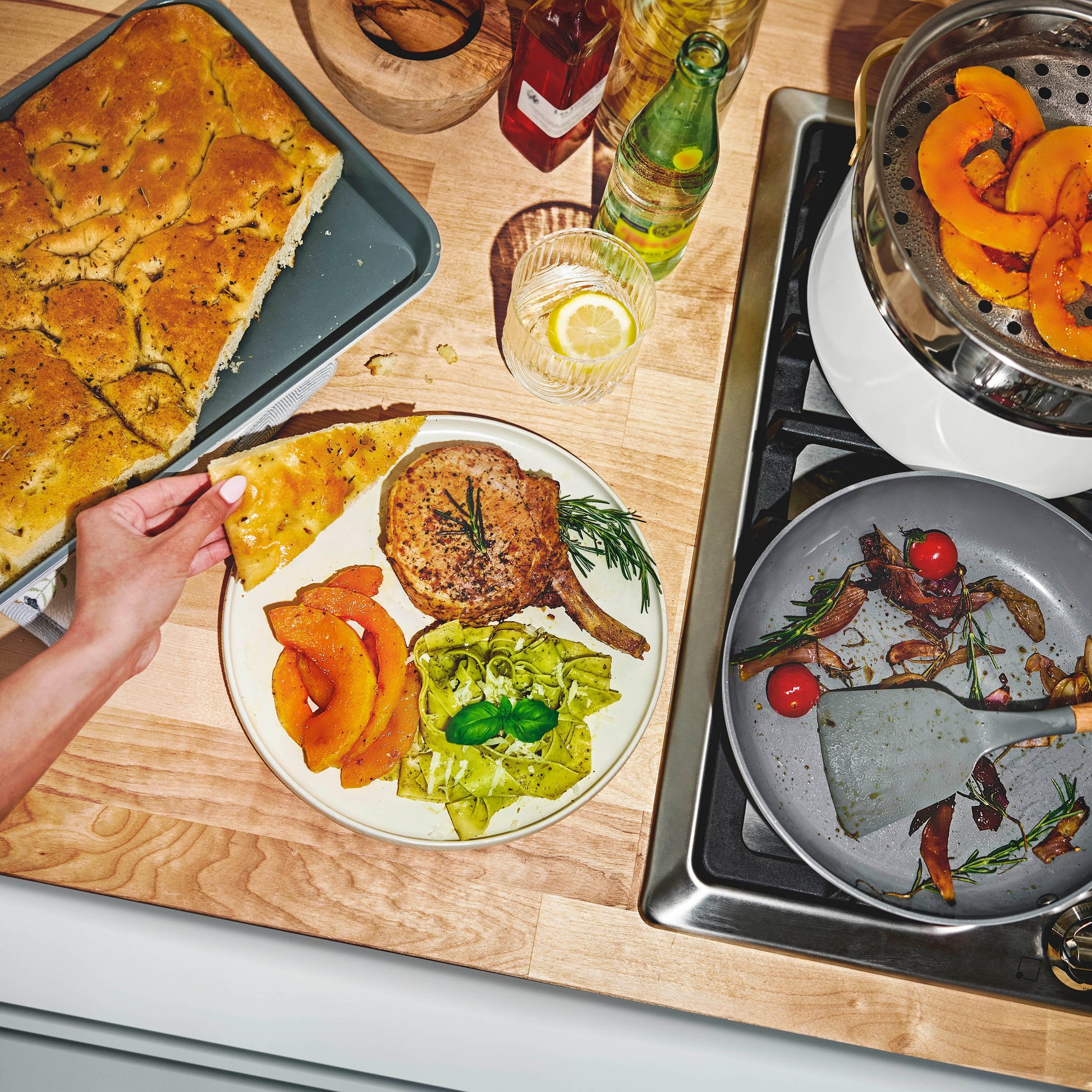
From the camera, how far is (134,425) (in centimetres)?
121

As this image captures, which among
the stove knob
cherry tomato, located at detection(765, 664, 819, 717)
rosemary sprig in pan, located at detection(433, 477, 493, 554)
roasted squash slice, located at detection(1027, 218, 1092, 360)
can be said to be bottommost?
the stove knob

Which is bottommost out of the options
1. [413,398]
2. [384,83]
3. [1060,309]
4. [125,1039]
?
[125,1039]

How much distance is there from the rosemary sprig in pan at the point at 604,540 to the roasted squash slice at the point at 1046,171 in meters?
0.63

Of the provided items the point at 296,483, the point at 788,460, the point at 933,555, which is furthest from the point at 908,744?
the point at 296,483

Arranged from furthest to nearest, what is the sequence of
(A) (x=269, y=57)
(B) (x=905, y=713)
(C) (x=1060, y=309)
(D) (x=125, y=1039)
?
(A) (x=269, y=57) → (B) (x=905, y=713) → (D) (x=125, y=1039) → (C) (x=1060, y=309)

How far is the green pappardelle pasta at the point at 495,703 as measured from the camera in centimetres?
117

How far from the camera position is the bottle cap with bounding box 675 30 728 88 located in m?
1.03

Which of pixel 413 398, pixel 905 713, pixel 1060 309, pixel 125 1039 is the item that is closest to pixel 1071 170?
pixel 1060 309

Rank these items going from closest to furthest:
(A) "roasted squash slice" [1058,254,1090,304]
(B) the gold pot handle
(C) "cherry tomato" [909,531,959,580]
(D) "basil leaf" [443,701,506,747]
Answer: (A) "roasted squash slice" [1058,254,1090,304] < (B) the gold pot handle < (D) "basil leaf" [443,701,506,747] < (C) "cherry tomato" [909,531,959,580]

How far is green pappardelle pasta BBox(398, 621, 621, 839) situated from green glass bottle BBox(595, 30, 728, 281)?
0.64 metres

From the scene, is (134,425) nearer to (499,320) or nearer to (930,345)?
(499,320)

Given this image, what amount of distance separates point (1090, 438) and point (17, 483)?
1.39m

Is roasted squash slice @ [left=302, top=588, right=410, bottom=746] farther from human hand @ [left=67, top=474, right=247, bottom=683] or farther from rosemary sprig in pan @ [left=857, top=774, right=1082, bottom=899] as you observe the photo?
rosemary sprig in pan @ [left=857, top=774, right=1082, bottom=899]

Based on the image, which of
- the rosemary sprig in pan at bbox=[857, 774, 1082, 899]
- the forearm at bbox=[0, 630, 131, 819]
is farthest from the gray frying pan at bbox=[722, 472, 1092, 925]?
the forearm at bbox=[0, 630, 131, 819]
